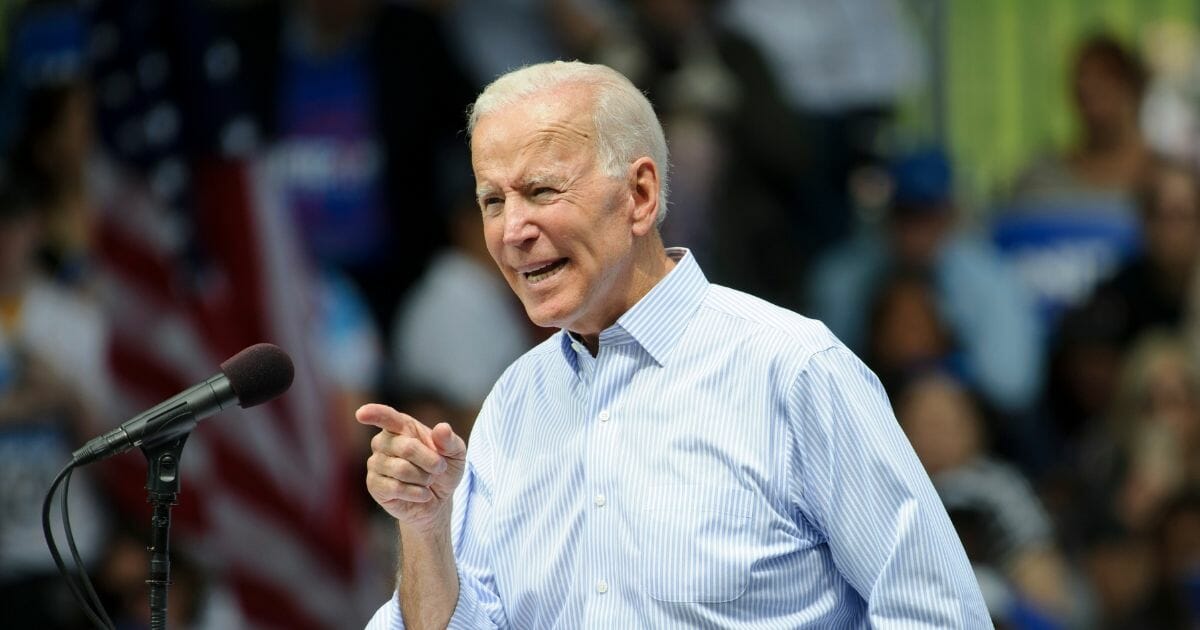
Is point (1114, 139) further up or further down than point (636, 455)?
further down

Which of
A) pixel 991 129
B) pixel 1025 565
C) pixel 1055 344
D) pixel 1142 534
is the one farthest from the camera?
pixel 991 129

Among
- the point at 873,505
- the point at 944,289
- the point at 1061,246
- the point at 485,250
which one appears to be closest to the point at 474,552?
the point at 873,505

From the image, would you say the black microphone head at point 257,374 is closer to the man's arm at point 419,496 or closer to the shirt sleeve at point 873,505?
the man's arm at point 419,496

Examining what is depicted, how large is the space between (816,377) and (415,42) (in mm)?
4725

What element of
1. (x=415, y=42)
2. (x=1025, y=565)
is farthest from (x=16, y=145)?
(x=1025, y=565)

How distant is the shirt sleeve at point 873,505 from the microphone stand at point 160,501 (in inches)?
36.8

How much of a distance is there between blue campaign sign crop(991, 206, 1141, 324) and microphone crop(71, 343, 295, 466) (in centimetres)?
567

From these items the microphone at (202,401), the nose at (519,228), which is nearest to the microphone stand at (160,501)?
the microphone at (202,401)

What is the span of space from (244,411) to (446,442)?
403 cm

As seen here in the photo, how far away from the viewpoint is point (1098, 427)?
760cm

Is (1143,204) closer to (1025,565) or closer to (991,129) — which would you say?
(991,129)

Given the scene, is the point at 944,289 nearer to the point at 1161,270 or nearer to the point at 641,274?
the point at 1161,270

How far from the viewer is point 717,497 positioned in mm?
2889

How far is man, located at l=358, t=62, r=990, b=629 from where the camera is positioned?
9.27 feet
